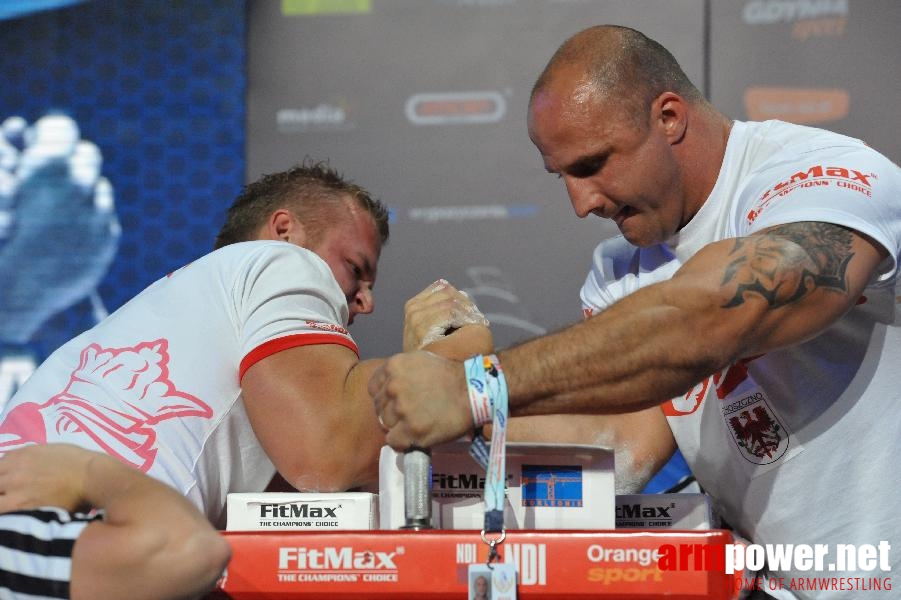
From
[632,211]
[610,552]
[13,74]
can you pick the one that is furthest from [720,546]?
[13,74]

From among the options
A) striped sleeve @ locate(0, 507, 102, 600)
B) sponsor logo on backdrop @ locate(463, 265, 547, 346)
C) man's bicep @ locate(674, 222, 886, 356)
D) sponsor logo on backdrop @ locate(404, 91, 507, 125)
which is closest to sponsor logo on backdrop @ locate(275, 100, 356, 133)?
sponsor logo on backdrop @ locate(404, 91, 507, 125)

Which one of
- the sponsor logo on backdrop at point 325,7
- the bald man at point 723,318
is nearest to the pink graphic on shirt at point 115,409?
the bald man at point 723,318

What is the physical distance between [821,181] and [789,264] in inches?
8.3

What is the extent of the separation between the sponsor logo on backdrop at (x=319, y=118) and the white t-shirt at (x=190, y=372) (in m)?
1.63

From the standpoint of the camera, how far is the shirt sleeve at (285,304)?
1.62 metres

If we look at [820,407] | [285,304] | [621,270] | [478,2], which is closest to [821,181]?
[820,407]

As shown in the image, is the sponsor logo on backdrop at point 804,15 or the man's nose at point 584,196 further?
the sponsor logo on backdrop at point 804,15

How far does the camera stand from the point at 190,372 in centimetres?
165

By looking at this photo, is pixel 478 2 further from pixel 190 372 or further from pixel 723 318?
pixel 723 318

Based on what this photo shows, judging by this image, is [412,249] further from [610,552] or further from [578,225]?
[610,552]

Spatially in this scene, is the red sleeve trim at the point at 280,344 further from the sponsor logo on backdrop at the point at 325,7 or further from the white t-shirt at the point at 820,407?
the sponsor logo on backdrop at the point at 325,7

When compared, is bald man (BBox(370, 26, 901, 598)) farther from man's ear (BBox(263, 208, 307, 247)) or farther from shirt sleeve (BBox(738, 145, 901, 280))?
man's ear (BBox(263, 208, 307, 247))

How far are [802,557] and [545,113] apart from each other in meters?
0.84

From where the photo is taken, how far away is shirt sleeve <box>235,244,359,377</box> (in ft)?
5.32
